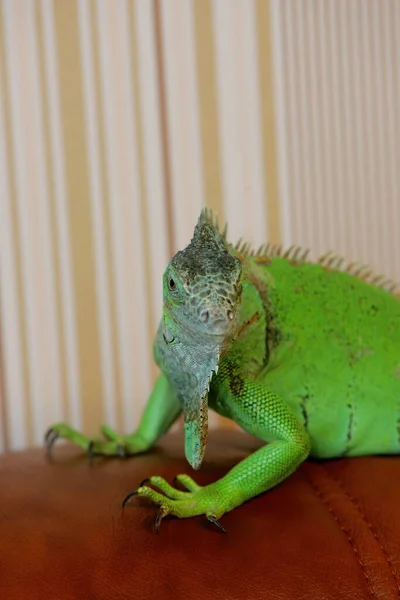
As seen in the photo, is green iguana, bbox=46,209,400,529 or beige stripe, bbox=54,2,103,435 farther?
beige stripe, bbox=54,2,103,435

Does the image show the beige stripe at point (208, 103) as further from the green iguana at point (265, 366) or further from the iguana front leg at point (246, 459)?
the iguana front leg at point (246, 459)

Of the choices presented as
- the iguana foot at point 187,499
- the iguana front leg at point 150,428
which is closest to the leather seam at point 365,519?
the iguana foot at point 187,499

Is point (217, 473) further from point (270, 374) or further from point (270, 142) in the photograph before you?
point (270, 142)

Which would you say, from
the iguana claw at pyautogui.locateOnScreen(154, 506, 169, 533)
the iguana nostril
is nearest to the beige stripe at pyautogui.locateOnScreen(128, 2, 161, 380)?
the iguana claw at pyautogui.locateOnScreen(154, 506, 169, 533)

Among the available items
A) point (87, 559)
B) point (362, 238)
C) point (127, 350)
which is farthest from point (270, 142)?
point (87, 559)

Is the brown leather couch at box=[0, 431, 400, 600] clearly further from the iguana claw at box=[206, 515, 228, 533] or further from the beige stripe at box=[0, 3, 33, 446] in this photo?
the beige stripe at box=[0, 3, 33, 446]

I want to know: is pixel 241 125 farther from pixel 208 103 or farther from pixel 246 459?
pixel 246 459

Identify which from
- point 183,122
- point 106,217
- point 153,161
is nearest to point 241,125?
point 183,122
